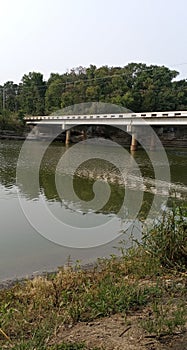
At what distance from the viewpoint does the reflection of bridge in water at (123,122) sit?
24.4 meters

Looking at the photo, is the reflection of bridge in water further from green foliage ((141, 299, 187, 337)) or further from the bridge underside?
green foliage ((141, 299, 187, 337))

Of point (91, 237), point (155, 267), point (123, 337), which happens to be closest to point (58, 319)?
point (123, 337)

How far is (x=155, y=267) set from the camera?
13.2 ft

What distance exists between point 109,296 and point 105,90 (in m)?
42.7

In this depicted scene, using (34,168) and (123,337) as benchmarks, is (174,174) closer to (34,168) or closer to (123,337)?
(34,168)

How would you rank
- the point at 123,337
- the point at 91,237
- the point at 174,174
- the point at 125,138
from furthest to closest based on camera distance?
the point at 125,138, the point at 174,174, the point at 91,237, the point at 123,337

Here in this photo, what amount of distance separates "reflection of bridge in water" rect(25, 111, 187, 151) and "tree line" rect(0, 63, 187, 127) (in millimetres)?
4496

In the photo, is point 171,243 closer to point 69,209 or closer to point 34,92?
point 69,209

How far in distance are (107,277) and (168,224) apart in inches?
37.7

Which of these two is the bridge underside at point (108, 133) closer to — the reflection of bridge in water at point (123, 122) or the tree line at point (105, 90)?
the reflection of bridge in water at point (123, 122)

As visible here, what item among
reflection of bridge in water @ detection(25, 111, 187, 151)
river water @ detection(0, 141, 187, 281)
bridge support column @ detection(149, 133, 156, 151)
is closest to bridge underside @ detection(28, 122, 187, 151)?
reflection of bridge in water @ detection(25, 111, 187, 151)

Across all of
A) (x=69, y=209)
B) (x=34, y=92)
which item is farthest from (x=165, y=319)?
(x=34, y=92)

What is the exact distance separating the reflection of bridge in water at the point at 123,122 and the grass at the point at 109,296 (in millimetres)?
19663

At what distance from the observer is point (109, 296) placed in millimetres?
3139
